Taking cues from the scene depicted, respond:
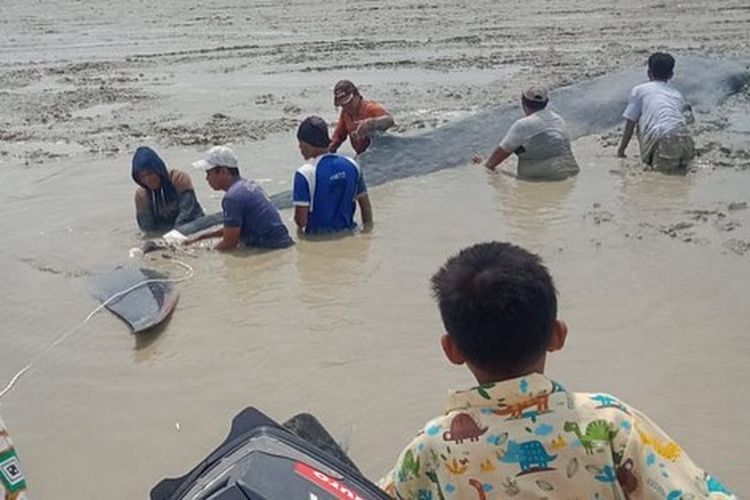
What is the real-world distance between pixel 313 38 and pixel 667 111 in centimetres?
1215

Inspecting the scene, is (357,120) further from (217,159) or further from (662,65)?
(662,65)

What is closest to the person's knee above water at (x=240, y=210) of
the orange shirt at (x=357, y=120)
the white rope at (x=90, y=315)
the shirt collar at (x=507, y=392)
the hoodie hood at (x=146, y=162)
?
the white rope at (x=90, y=315)

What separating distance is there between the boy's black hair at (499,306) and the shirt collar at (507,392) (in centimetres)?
5

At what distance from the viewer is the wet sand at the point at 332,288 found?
4.15 meters

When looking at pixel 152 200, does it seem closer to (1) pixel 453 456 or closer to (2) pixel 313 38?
(1) pixel 453 456

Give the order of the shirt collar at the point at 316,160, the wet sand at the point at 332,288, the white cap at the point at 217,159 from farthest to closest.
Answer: the shirt collar at the point at 316,160 → the white cap at the point at 217,159 → the wet sand at the point at 332,288

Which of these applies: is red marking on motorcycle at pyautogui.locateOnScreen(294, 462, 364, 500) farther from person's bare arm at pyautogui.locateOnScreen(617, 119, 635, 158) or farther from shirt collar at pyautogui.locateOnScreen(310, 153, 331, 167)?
person's bare arm at pyautogui.locateOnScreen(617, 119, 635, 158)

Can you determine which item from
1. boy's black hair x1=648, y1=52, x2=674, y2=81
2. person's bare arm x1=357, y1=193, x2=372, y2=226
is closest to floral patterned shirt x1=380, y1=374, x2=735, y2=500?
person's bare arm x1=357, y1=193, x2=372, y2=226

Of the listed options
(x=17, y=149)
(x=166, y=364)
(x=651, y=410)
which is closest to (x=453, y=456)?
(x=651, y=410)

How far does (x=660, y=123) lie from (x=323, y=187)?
3224 mm

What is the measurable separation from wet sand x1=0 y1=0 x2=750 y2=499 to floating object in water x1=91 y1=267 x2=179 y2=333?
9 centimetres

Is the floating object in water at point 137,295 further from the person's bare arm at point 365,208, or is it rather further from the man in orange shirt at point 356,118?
the man in orange shirt at point 356,118

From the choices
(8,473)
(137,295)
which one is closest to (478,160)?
(137,295)

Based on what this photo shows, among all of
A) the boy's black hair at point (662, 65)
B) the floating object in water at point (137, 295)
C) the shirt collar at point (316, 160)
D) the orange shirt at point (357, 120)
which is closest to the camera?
the floating object in water at point (137, 295)
